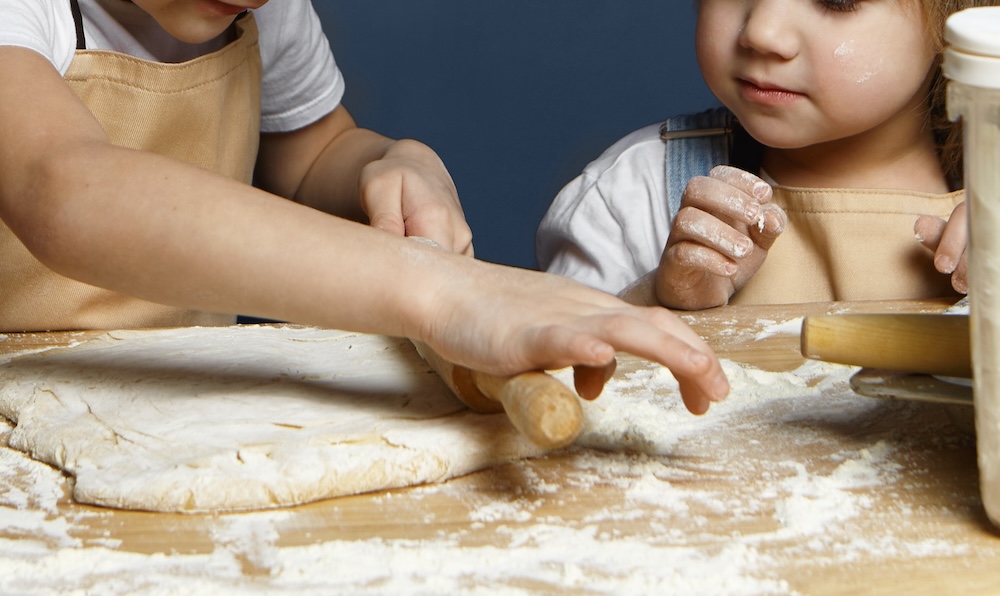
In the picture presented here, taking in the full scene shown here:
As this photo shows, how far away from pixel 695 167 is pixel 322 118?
0.53 m

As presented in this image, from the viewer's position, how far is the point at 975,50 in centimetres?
48

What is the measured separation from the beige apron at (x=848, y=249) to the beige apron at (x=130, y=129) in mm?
686

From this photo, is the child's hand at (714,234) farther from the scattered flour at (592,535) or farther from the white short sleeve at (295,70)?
the white short sleeve at (295,70)

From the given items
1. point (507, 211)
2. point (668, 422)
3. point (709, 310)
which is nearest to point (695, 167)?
point (709, 310)

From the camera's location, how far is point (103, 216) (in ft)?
2.23

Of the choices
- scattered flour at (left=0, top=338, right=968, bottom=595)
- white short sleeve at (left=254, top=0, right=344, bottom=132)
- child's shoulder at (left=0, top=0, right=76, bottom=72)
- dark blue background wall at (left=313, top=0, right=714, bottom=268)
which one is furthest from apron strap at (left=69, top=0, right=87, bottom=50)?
dark blue background wall at (left=313, top=0, right=714, bottom=268)

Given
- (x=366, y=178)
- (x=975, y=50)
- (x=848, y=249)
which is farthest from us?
(x=848, y=249)

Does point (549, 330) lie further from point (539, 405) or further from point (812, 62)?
point (812, 62)

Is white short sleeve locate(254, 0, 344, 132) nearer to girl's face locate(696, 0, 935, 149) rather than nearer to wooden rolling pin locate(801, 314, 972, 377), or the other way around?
girl's face locate(696, 0, 935, 149)

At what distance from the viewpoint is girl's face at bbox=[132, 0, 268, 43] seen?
3.29ft

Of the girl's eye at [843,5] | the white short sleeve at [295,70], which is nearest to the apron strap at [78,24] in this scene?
the white short sleeve at [295,70]

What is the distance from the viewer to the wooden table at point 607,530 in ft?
1.72

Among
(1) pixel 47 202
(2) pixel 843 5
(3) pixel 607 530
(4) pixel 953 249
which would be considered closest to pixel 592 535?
(3) pixel 607 530

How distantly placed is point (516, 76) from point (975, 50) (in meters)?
2.15
